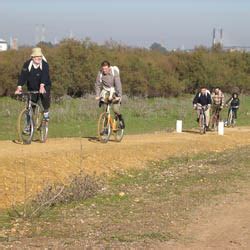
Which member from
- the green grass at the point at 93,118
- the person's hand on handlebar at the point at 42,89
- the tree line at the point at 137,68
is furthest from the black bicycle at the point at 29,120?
the tree line at the point at 137,68

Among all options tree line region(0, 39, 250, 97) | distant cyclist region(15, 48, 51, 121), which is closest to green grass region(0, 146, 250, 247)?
distant cyclist region(15, 48, 51, 121)

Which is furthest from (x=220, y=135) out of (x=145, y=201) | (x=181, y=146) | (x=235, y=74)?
(x=235, y=74)

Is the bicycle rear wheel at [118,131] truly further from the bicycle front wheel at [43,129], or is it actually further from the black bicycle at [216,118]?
the black bicycle at [216,118]

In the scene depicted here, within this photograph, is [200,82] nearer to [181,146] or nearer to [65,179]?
[181,146]

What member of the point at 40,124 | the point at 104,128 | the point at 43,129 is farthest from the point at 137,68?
the point at 40,124

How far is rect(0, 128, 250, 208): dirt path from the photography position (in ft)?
31.9

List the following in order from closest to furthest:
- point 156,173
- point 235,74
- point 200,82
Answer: point 156,173 < point 200,82 < point 235,74

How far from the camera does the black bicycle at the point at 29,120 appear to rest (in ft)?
40.9

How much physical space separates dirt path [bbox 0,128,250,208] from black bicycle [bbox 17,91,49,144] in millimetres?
242

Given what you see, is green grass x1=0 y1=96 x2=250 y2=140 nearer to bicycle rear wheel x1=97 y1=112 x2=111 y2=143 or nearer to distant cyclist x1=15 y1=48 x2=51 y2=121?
bicycle rear wheel x1=97 y1=112 x2=111 y2=143

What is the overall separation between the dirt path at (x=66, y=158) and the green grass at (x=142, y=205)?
49cm

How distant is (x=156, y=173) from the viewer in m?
12.4

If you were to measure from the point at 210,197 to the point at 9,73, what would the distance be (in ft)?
110

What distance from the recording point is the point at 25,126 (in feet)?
41.3
